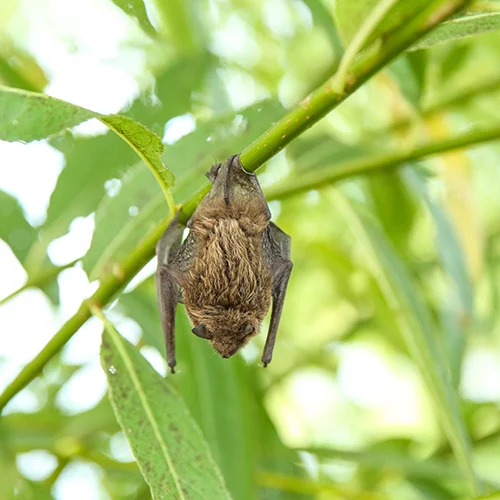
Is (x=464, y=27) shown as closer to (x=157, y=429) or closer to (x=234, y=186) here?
(x=234, y=186)

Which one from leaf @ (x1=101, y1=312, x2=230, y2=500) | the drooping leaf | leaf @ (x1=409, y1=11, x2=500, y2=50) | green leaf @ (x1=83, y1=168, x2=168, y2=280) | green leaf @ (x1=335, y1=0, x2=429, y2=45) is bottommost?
leaf @ (x1=101, y1=312, x2=230, y2=500)

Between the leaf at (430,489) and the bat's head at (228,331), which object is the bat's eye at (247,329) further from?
the leaf at (430,489)

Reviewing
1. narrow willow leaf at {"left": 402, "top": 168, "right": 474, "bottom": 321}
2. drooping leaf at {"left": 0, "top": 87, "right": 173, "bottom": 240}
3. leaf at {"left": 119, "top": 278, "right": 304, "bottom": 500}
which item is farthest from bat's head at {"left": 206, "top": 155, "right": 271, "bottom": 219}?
narrow willow leaf at {"left": 402, "top": 168, "right": 474, "bottom": 321}

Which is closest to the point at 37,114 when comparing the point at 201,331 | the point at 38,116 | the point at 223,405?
the point at 38,116

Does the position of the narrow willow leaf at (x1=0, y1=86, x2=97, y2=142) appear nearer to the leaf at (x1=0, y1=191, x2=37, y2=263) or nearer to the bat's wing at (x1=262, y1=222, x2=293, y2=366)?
the bat's wing at (x1=262, y1=222, x2=293, y2=366)

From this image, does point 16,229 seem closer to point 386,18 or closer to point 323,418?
point 386,18

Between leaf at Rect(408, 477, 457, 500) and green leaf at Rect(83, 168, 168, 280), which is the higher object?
green leaf at Rect(83, 168, 168, 280)
